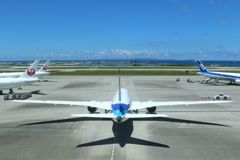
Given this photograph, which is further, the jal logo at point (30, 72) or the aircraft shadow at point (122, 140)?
the jal logo at point (30, 72)

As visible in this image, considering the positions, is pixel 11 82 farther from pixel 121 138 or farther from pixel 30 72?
pixel 121 138

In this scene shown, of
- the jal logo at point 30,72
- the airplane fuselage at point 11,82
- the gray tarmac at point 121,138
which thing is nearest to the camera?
the gray tarmac at point 121,138

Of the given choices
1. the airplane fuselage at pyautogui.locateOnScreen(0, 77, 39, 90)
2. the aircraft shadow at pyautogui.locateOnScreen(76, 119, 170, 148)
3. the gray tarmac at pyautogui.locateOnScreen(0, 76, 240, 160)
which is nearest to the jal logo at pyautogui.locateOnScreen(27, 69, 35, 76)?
the airplane fuselage at pyautogui.locateOnScreen(0, 77, 39, 90)

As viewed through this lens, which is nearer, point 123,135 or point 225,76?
point 123,135

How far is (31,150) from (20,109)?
23.5 metres

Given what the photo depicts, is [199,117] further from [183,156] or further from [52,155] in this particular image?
[52,155]

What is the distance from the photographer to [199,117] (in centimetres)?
4366

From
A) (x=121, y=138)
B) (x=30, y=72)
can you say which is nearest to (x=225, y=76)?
(x=30, y=72)

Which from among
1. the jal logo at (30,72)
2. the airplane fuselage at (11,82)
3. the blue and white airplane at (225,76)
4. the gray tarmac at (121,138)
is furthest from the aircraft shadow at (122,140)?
the blue and white airplane at (225,76)

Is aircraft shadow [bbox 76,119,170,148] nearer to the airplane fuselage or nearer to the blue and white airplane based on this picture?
the airplane fuselage

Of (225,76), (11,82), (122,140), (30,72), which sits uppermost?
(30,72)

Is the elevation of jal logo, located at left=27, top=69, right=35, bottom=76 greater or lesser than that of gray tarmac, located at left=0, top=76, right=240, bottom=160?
greater

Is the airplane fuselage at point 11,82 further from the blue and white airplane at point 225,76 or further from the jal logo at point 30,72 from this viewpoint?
the blue and white airplane at point 225,76

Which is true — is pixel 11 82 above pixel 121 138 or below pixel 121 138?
above
